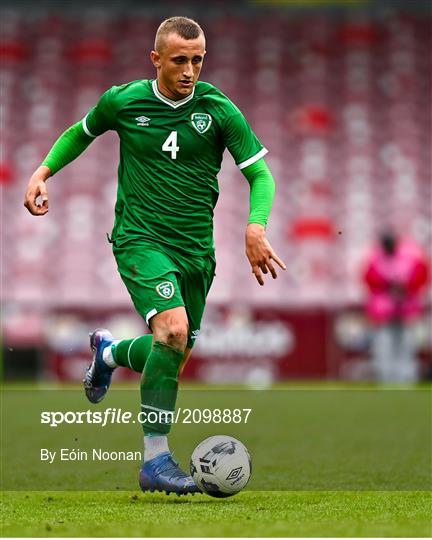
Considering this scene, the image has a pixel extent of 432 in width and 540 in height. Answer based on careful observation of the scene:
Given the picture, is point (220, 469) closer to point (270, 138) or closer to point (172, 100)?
point (172, 100)

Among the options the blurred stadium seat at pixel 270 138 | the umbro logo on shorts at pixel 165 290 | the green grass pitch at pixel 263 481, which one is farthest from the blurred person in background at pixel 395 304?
the umbro logo on shorts at pixel 165 290

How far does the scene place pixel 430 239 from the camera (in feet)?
60.2

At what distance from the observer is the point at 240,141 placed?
4941mm

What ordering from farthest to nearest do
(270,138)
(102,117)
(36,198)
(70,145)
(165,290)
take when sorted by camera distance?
(270,138)
(70,145)
(102,117)
(36,198)
(165,290)

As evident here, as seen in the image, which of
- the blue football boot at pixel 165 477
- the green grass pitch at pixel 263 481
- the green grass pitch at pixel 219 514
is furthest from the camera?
the blue football boot at pixel 165 477

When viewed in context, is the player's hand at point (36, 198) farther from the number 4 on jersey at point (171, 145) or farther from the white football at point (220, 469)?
the white football at point (220, 469)

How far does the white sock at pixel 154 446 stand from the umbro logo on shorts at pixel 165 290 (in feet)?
1.90

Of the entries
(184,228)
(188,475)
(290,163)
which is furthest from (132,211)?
(290,163)

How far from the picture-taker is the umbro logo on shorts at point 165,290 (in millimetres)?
4766

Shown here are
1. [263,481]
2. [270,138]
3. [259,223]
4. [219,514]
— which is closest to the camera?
[219,514]

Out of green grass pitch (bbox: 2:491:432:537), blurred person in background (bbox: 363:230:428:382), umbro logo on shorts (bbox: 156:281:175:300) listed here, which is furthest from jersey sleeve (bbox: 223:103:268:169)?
blurred person in background (bbox: 363:230:428:382)

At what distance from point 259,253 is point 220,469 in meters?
0.85

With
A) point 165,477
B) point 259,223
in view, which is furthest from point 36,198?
point 165,477

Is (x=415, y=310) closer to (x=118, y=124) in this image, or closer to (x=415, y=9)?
(x=415, y=9)
